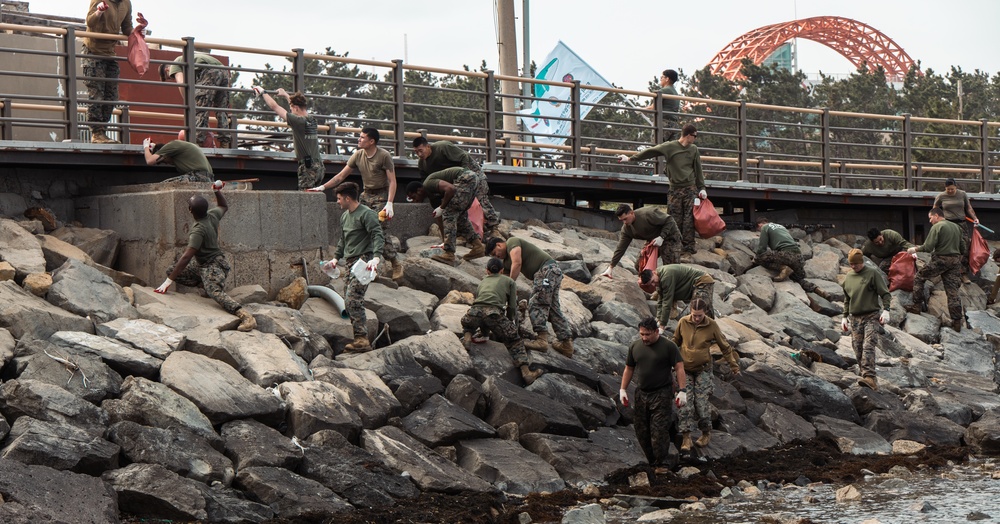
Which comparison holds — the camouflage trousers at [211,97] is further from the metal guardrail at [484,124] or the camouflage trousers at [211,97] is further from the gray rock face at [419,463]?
the gray rock face at [419,463]

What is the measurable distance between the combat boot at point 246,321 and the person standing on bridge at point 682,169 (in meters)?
6.41

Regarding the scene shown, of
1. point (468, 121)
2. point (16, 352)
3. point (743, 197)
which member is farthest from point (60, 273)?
point (468, 121)

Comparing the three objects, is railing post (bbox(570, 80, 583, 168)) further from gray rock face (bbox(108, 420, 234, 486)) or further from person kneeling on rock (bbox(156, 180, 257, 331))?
gray rock face (bbox(108, 420, 234, 486))

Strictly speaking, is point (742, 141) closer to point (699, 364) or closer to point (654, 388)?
point (699, 364)

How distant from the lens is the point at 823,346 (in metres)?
17.0

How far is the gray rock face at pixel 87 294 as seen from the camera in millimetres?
11922

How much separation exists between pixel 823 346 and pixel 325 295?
22.5 ft

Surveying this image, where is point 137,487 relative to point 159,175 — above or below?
below

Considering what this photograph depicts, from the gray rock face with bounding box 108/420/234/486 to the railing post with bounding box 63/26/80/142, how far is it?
5.47 m

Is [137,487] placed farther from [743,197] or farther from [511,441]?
[743,197]

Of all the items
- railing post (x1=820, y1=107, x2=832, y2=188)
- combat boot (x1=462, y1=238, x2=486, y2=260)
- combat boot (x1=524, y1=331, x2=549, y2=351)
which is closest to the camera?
combat boot (x1=524, y1=331, x2=549, y2=351)

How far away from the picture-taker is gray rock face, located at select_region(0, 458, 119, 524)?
8320 mm

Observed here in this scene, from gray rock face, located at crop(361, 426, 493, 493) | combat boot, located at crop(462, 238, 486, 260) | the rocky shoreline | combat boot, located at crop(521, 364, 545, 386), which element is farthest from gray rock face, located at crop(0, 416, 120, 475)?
combat boot, located at crop(462, 238, 486, 260)

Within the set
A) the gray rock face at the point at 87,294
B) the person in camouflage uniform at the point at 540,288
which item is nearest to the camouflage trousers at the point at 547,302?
the person in camouflage uniform at the point at 540,288
